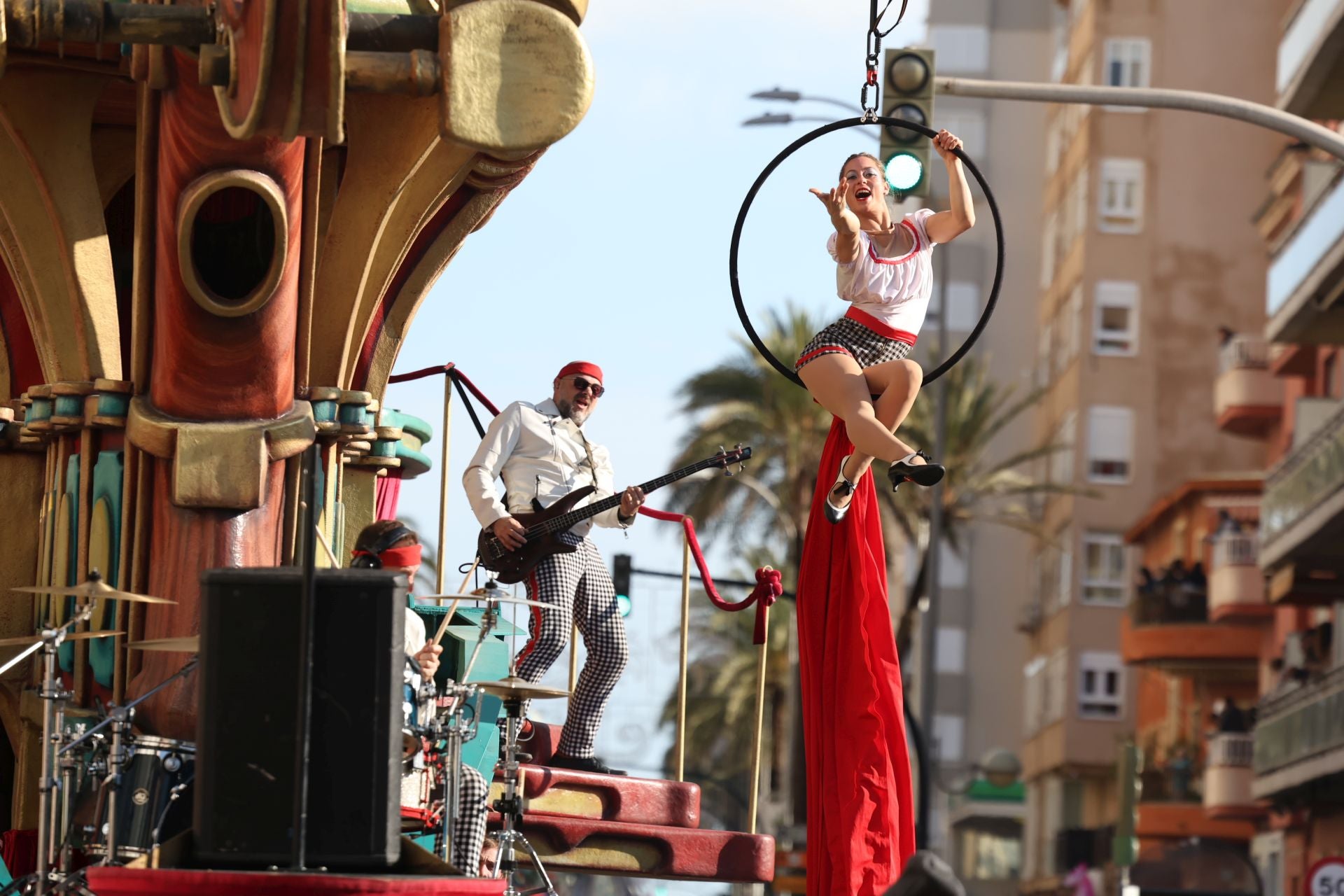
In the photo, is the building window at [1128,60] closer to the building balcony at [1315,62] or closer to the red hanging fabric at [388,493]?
the building balcony at [1315,62]

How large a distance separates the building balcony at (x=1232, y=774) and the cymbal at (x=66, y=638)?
3901cm

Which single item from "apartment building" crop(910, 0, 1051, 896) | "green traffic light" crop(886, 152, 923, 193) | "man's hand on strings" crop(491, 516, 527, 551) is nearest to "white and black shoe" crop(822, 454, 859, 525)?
"green traffic light" crop(886, 152, 923, 193)

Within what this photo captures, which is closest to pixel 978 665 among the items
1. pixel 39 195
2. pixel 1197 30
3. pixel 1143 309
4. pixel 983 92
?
pixel 1143 309

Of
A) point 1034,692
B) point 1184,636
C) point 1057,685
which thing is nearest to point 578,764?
point 1184,636

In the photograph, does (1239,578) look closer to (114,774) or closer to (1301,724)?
(1301,724)

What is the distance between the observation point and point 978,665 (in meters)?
79.2

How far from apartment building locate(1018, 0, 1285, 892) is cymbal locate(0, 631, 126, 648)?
5065cm

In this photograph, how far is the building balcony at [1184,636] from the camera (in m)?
52.0

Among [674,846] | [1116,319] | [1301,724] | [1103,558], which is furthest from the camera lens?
[1103,558]

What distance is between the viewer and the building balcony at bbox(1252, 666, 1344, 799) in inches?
1330

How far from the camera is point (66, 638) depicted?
940 cm

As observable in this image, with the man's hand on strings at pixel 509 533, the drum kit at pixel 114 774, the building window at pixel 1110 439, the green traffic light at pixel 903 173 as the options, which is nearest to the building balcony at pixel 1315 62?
the green traffic light at pixel 903 173

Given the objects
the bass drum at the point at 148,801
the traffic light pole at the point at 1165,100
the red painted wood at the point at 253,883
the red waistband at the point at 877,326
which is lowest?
the red painted wood at the point at 253,883

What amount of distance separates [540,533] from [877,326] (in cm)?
294
